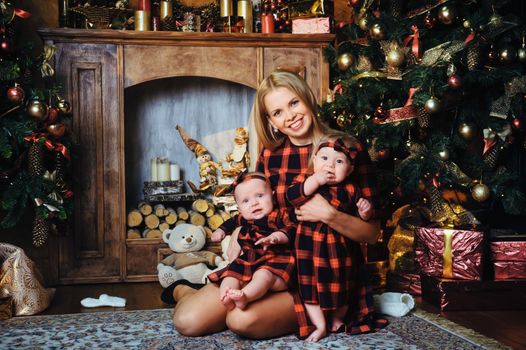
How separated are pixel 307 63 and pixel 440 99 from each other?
1142 mm

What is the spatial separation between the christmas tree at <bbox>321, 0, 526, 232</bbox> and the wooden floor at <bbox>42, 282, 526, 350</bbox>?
47 cm

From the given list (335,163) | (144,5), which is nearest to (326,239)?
(335,163)

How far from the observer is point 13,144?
10.3 feet

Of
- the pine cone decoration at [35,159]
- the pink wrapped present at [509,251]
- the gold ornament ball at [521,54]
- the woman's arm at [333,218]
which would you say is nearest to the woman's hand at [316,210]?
the woman's arm at [333,218]

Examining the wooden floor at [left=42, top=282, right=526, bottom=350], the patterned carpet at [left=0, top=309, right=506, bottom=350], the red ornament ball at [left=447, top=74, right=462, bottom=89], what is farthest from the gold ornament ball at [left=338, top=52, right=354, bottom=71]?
the patterned carpet at [left=0, top=309, right=506, bottom=350]

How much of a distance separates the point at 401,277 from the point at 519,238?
659 mm

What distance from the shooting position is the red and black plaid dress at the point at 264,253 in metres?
2.27

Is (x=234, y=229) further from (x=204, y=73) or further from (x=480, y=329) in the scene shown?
(x=204, y=73)

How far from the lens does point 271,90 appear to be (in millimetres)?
2432

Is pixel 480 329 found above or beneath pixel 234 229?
beneath

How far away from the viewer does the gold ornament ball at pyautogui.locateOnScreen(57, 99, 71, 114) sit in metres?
3.34

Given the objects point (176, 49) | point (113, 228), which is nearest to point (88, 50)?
point (176, 49)

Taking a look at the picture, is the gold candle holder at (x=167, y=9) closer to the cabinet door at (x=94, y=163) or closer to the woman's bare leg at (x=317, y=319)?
the cabinet door at (x=94, y=163)

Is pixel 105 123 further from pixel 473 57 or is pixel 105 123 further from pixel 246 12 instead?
pixel 473 57
